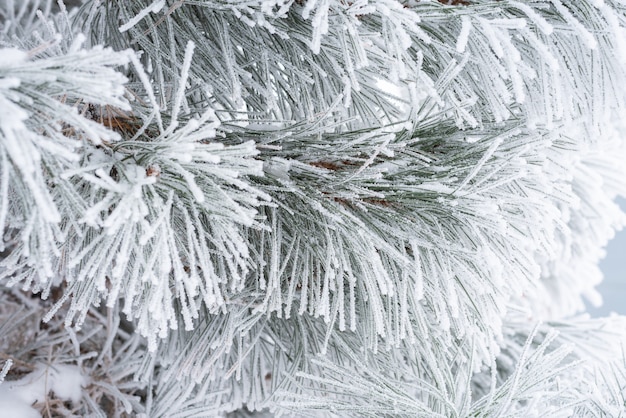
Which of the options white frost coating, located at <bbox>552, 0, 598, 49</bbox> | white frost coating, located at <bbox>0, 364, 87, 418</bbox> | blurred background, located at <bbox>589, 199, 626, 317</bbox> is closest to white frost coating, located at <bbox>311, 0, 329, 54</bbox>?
white frost coating, located at <bbox>552, 0, 598, 49</bbox>

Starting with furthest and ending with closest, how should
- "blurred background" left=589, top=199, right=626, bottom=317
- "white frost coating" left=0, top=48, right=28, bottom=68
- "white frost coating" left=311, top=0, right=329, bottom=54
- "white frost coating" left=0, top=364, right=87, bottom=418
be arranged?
"blurred background" left=589, top=199, right=626, bottom=317 < "white frost coating" left=0, top=364, right=87, bottom=418 < "white frost coating" left=311, top=0, right=329, bottom=54 < "white frost coating" left=0, top=48, right=28, bottom=68

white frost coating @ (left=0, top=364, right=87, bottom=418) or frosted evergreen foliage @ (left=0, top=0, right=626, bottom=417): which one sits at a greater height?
frosted evergreen foliage @ (left=0, top=0, right=626, bottom=417)

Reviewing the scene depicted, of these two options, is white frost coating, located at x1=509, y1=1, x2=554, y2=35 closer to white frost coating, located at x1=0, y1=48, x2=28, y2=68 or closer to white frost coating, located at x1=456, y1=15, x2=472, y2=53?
white frost coating, located at x1=456, y1=15, x2=472, y2=53

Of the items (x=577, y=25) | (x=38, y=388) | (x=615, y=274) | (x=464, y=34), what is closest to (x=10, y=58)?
(x=464, y=34)

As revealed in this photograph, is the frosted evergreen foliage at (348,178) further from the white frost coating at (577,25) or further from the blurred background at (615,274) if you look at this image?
the blurred background at (615,274)

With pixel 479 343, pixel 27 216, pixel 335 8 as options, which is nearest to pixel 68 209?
pixel 27 216

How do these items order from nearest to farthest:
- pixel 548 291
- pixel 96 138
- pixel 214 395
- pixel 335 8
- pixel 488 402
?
pixel 96 138 → pixel 335 8 → pixel 488 402 → pixel 214 395 → pixel 548 291

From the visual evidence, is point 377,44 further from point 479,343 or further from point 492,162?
point 479,343

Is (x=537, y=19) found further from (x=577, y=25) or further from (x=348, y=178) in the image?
(x=348, y=178)
